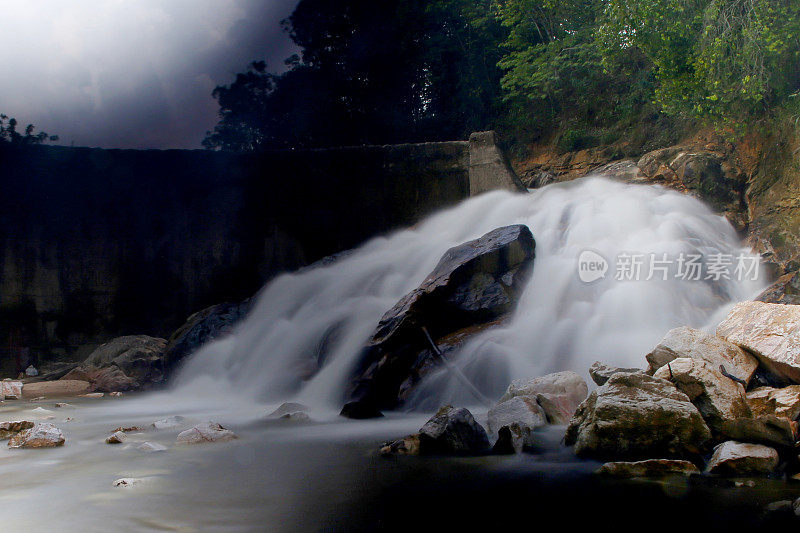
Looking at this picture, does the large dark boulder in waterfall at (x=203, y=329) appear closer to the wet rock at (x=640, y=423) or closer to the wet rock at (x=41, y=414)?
the wet rock at (x=41, y=414)

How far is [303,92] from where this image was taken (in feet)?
69.6

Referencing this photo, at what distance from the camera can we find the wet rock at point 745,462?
338 cm

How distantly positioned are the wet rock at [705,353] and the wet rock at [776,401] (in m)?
0.20

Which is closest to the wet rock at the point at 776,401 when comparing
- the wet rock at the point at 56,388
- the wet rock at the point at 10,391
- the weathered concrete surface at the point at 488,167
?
the weathered concrete surface at the point at 488,167

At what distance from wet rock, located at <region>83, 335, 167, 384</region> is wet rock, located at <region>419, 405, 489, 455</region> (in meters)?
7.75

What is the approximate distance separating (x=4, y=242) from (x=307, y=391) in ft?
29.2

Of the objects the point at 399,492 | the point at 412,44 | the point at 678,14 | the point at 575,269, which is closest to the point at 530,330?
the point at 575,269

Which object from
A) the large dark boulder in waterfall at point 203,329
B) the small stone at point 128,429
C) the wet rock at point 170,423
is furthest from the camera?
the large dark boulder in waterfall at point 203,329

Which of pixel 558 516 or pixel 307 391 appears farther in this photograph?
pixel 307 391

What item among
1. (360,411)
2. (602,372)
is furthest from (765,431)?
(360,411)

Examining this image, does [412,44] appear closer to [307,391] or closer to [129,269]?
[129,269]

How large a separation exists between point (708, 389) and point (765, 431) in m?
0.49

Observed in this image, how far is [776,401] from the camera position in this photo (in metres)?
4.04
